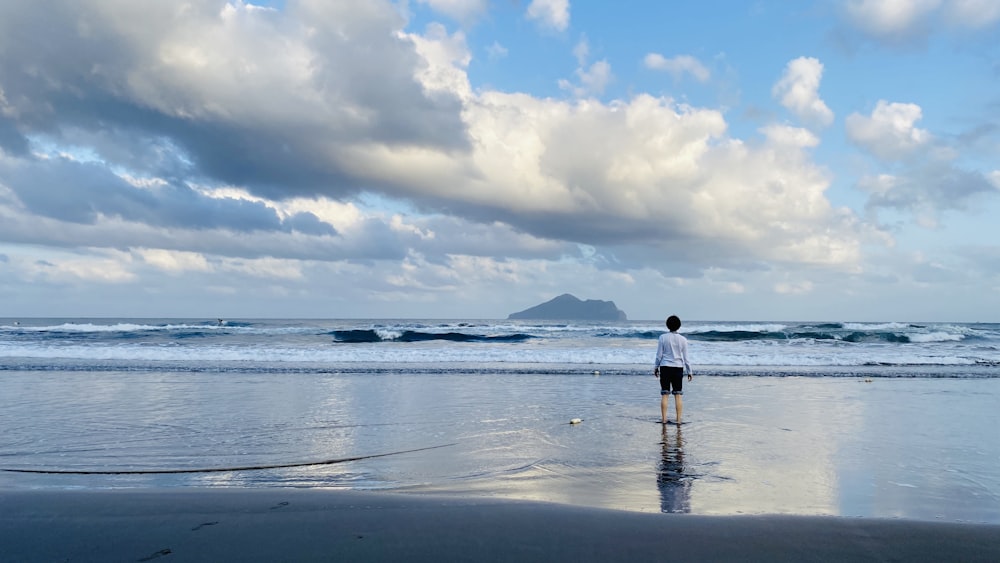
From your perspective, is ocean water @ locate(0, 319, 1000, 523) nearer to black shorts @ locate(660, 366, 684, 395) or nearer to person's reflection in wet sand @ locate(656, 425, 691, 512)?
person's reflection in wet sand @ locate(656, 425, 691, 512)

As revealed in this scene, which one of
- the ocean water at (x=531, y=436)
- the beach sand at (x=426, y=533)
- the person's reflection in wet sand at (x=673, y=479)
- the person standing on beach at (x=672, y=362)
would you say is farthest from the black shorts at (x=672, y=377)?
the beach sand at (x=426, y=533)

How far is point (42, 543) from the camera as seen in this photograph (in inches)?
163

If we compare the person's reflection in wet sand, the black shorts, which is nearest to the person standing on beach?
the black shorts

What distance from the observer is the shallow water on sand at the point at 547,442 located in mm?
5797

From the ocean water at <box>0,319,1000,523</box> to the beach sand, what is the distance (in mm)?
638

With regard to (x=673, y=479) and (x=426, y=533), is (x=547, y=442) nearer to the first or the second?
(x=673, y=479)

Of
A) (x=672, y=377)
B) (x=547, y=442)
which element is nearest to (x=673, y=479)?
(x=547, y=442)

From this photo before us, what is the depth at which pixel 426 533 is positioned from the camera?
4230 mm

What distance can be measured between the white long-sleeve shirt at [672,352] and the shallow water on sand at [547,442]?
3.30 feet

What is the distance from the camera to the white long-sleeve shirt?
1061cm

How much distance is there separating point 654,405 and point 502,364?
33.7ft

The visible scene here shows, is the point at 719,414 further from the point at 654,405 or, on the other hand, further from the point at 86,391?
the point at 86,391

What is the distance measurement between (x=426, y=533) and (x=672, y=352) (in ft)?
24.2

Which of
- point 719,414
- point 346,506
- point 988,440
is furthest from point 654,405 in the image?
point 346,506
